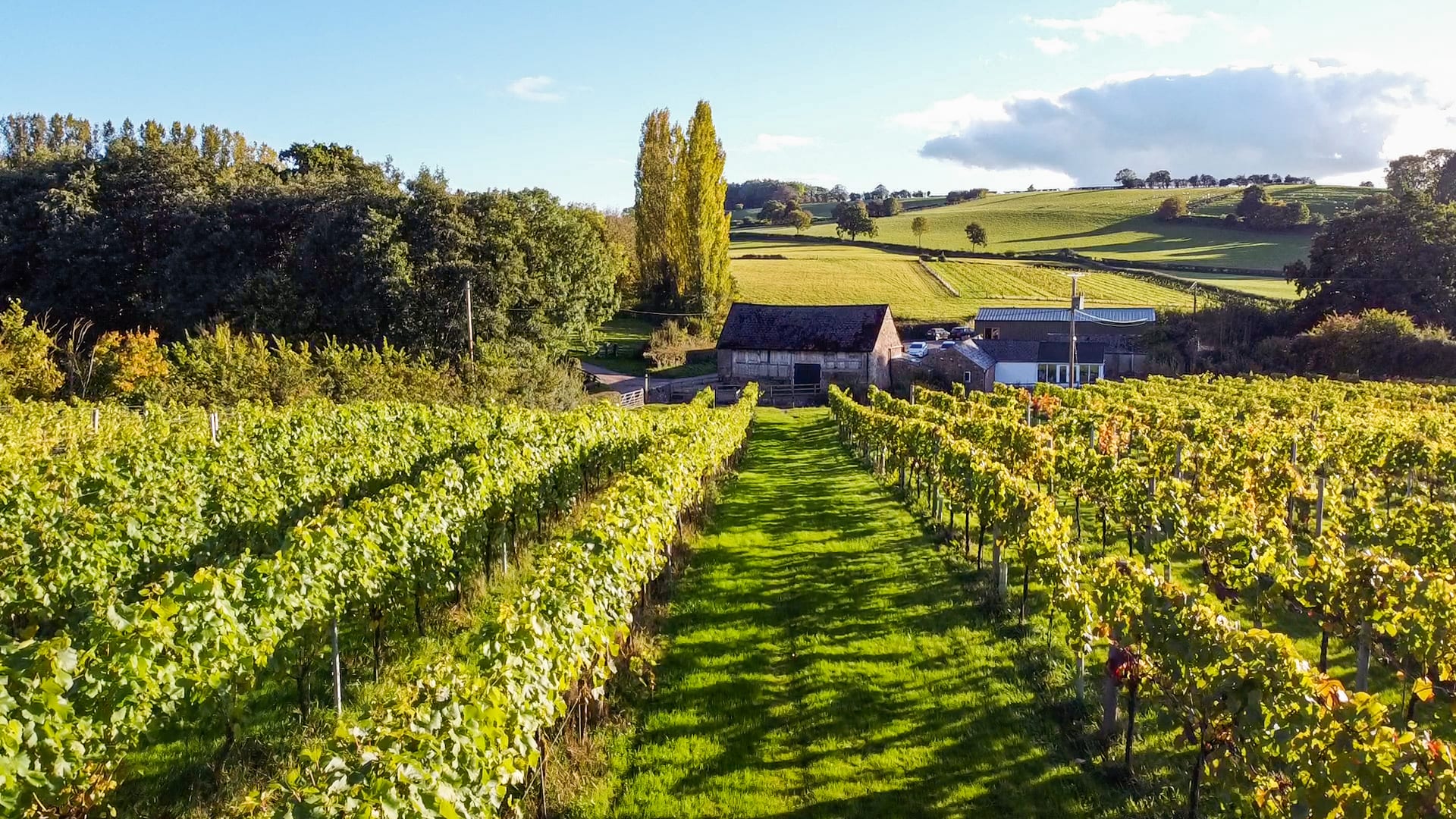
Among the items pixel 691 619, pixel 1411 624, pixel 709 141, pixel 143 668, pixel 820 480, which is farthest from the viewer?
pixel 709 141

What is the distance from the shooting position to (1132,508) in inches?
500

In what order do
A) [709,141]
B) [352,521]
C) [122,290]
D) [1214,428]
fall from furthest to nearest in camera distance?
[709,141] < [122,290] < [1214,428] < [352,521]

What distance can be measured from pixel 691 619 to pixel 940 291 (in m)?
70.9

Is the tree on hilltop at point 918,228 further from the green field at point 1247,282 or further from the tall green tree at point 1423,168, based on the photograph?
the tall green tree at point 1423,168

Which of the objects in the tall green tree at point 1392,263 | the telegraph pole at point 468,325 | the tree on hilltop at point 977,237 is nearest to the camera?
the telegraph pole at point 468,325

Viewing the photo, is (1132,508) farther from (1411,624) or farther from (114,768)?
(114,768)

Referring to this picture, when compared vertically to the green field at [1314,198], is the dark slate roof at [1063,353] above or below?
below

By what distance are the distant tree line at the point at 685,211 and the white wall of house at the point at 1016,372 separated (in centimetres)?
2165

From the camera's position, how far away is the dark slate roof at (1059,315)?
60969 millimetres

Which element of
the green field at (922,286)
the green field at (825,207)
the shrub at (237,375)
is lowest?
the shrub at (237,375)

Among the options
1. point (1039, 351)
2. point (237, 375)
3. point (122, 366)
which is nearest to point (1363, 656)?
point (237, 375)

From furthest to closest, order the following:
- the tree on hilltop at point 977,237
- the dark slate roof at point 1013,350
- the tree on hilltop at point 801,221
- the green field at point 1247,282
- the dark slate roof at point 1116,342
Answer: the tree on hilltop at point 801,221, the tree on hilltop at point 977,237, the green field at point 1247,282, the dark slate roof at point 1116,342, the dark slate roof at point 1013,350

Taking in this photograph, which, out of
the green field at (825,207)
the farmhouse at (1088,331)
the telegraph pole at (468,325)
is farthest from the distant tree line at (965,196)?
the telegraph pole at (468,325)

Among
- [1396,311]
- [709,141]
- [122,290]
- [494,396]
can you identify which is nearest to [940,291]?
[709,141]
